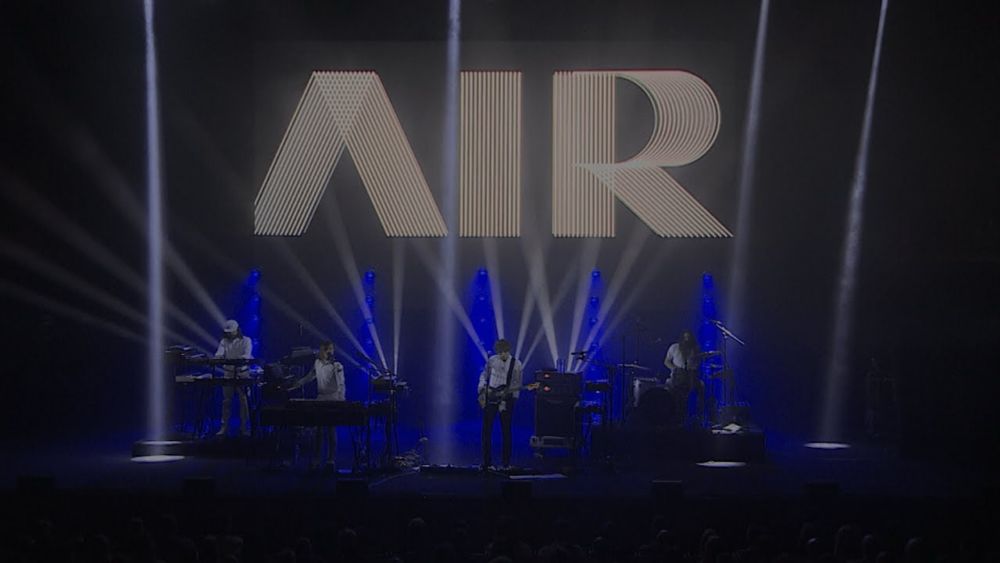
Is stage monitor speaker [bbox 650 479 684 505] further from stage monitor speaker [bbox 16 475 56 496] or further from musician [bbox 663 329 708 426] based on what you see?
stage monitor speaker [bbox 16 475 56 496]

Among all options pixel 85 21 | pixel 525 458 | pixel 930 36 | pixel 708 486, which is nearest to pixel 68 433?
pixel 85 21

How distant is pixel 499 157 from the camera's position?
15281mm

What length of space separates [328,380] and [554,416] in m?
2.86

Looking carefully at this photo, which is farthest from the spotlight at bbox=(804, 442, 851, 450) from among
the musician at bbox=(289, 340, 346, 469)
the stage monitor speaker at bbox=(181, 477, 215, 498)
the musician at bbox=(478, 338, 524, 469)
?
the stage monitor speaker at bbox=(181, 477, 215, 498)

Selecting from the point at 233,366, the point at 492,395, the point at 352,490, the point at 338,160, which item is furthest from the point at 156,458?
the point at 338,160

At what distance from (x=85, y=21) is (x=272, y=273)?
4.25m

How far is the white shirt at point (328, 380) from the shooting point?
1155 cm

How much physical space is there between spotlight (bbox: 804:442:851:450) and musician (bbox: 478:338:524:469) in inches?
176

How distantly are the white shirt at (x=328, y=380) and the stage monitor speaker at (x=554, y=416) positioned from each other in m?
2.46

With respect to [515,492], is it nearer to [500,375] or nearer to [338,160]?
[500,375]

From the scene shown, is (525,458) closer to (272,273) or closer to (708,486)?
(708,486)

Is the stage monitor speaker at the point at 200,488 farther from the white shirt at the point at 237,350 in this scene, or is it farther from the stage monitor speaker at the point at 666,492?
the white shirt at the point at 237,350

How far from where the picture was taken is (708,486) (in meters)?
9.88

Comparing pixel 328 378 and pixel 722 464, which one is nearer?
pixel 328 378
